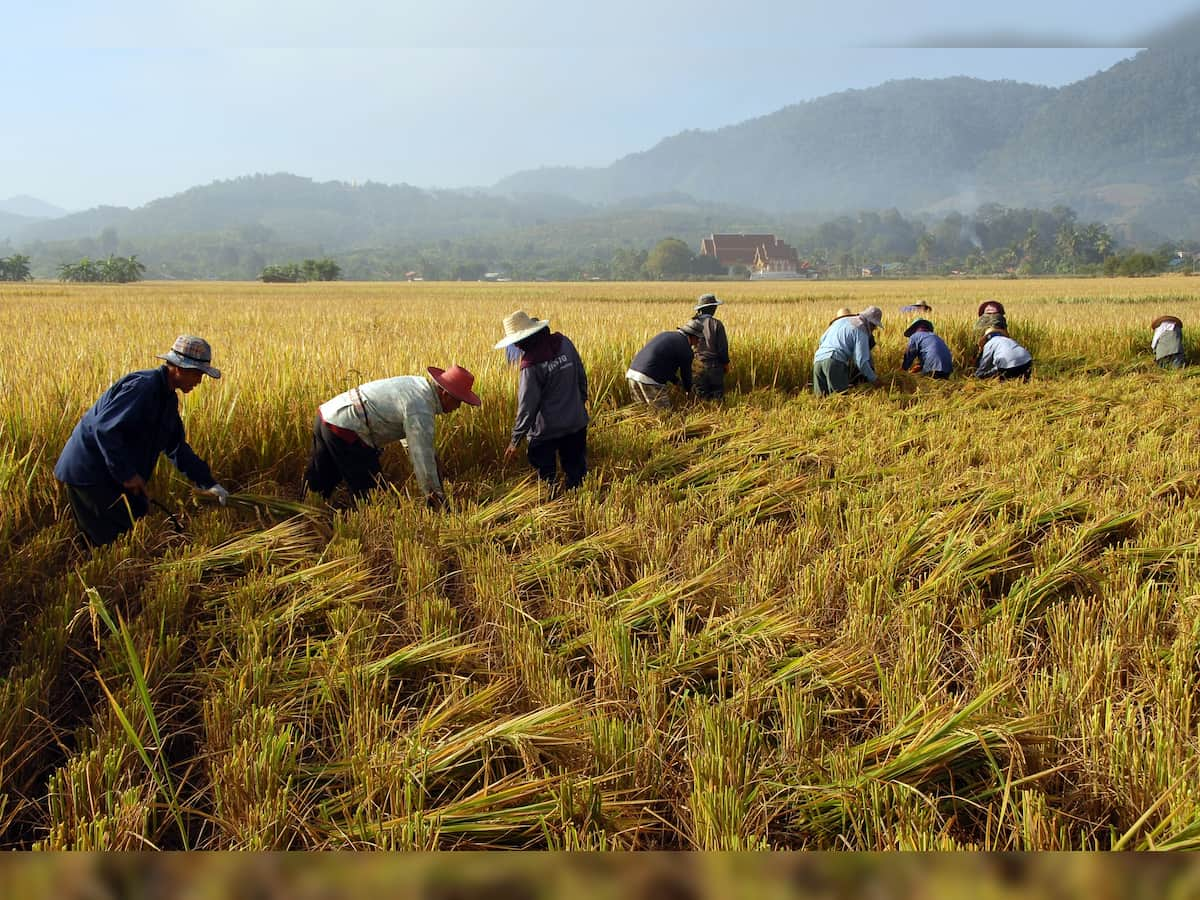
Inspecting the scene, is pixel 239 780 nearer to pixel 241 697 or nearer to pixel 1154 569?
pixel 241 697

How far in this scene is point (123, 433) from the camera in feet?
10.8

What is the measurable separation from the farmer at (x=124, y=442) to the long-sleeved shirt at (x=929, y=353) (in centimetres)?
761

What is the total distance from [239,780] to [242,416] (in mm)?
3186

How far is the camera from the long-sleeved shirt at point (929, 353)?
323 inches

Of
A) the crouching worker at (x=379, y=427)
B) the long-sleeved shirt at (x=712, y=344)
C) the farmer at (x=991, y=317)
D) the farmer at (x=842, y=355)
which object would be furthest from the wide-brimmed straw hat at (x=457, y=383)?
the farmer at (x=991, y=317)

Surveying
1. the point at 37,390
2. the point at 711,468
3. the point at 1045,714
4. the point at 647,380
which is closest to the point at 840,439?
the point at 711,468

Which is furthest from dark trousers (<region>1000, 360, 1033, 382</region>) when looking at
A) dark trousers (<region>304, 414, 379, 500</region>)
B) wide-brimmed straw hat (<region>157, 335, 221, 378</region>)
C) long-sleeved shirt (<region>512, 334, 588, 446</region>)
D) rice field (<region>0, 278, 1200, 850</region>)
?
wide-brimmed straw hat (<region>157, 335, 221, 378</region>)

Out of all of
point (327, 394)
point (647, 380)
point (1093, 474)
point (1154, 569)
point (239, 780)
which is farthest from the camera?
point (647, 380)

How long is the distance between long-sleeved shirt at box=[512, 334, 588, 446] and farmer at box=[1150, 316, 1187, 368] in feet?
27.6

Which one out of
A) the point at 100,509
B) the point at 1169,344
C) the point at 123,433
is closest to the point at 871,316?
the point at 1169,344

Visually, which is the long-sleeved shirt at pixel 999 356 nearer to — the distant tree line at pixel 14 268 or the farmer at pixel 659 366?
the farmer at pixel 659 366

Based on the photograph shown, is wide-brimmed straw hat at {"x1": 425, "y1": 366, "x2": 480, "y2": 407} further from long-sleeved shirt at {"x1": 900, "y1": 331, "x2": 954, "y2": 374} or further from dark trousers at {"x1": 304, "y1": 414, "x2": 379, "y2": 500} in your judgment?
long-sleeved shirt at {"x1": 900, "y1": 331, "x2": 954, "y2": 374}

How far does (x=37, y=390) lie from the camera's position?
430 cm

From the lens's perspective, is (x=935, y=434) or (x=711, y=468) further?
(x=935, y=434)
